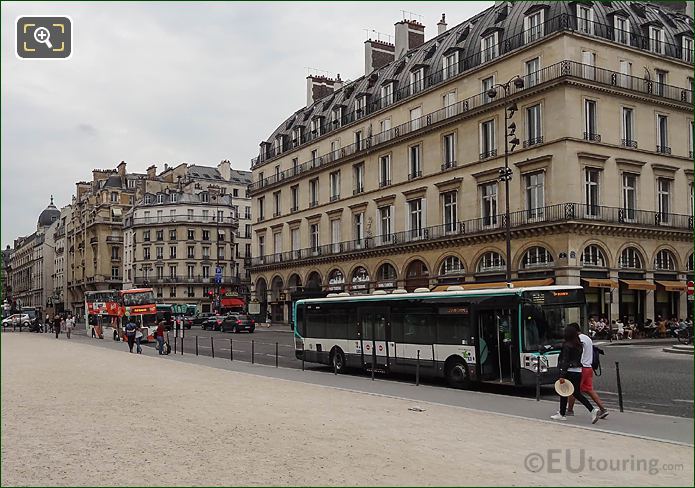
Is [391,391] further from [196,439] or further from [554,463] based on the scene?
[554,463]

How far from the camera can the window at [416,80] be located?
5459cm

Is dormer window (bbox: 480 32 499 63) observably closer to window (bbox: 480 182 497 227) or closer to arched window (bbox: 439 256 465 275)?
window (bbox: 480 182 497 227)

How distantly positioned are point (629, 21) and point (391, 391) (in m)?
37.5

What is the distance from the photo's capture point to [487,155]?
1857 inches

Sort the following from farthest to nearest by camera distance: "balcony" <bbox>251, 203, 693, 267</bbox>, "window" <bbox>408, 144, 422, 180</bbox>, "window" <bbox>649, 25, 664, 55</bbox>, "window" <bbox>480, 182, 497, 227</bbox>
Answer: "window" <bbox>408, 144, 422, 180</bbox>
"window" <bbox>649, 25, 664, 55</bbox>
"window" <bbox>480, 182, 497, 227</bbox>
"balcony" <bbox>251, 203, 693, 267</bbox>

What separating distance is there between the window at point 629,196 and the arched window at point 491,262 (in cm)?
791

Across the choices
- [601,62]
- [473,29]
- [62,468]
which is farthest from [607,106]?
[62,468]

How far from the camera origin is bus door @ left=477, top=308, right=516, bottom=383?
18594 millimetres

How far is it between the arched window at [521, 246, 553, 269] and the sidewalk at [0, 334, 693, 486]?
83.9 feet

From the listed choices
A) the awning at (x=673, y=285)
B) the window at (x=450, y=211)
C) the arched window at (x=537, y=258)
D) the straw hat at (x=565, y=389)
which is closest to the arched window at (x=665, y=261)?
the awning at (x=673, y=285)

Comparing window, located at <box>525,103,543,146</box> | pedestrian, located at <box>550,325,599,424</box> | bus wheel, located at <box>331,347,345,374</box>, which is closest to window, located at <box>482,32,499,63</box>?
window, located at <box>525,103,543,146</box>

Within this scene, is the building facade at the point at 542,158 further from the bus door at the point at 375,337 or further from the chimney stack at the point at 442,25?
the bus door at the point at 375,337

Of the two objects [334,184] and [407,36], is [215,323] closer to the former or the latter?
[334,184]

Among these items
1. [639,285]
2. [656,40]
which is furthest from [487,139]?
[639,285]
